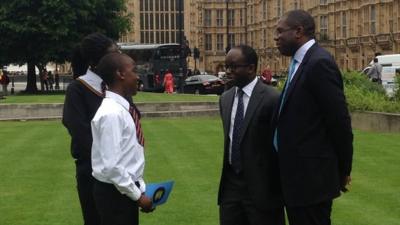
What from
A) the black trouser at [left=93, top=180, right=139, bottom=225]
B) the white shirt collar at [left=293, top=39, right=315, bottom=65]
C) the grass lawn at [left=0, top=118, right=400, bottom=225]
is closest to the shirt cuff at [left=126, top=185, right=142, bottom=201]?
the black trouser at [left=93, top=180, right=139, bottom=225]

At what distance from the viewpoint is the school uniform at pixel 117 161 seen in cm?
494

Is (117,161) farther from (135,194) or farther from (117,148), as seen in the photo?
(135,194)

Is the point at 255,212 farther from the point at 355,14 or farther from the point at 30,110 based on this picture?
the point at 355,14

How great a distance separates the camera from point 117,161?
4941 mm

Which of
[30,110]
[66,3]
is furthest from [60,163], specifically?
[66,3]

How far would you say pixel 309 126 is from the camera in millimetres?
5027

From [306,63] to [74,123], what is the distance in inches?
71.3

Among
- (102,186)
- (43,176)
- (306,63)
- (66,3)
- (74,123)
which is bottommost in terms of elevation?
(43,176)

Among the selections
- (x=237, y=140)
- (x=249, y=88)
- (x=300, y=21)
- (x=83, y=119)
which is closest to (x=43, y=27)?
(x=83, y=119)

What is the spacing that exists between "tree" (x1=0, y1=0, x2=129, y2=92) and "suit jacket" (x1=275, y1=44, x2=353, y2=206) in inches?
1473

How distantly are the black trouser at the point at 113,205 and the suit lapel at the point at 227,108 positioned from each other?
1.02 m

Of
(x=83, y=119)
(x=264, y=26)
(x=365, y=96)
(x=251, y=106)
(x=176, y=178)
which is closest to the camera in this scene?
(x=251, y=106)

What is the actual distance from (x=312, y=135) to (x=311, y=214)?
0.52 m

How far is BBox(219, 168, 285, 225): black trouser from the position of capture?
553cm
